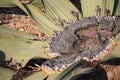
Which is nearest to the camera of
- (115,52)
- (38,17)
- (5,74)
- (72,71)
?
(72,71)

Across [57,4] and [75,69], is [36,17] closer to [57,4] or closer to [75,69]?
[57,4]

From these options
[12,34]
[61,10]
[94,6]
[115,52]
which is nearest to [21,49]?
[12,34]

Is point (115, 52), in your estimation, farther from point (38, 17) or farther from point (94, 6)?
point (38, 17)

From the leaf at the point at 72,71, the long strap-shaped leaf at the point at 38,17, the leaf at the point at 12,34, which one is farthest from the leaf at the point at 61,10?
the leaf at the point at 72,71

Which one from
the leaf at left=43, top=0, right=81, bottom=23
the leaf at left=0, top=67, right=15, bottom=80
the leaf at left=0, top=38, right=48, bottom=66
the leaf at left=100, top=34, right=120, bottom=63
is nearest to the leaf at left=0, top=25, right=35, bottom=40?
the leaf at left=0, top=38, right=48, bottom=66

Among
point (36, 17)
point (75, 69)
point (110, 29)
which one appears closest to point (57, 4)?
point (36, 17)

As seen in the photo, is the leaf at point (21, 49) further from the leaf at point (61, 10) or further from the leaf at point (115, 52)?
the leaf at point (115, 52)
